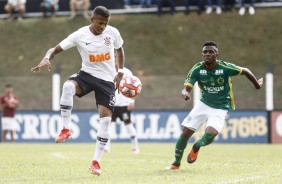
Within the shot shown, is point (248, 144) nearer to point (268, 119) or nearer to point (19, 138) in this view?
point (268, 119)

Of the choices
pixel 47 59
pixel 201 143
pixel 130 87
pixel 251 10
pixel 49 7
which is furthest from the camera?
pixel 49 7

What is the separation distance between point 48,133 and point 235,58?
39.3 ft

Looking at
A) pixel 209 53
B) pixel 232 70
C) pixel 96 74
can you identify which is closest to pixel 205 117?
pixel 232 70

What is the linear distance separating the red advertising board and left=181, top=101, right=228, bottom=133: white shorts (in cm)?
1390

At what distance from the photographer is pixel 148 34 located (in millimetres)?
39906

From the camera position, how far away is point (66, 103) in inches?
501

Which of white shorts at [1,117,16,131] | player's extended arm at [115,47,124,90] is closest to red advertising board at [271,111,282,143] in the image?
white shorts at [1,117,16,131]

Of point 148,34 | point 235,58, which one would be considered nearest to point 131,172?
point 235,58

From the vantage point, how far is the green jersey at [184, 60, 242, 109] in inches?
533

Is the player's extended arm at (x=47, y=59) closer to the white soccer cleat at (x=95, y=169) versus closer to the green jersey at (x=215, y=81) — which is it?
A: the white soccer cleat at (x=95, y=169)

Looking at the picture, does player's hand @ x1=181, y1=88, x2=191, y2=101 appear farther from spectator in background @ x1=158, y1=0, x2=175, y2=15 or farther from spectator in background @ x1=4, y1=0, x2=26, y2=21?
spectator in background @ x1=4, y1=0, x2=26, y2=21

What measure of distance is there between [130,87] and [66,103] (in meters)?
2.20

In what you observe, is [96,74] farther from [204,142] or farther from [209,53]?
[204,142]

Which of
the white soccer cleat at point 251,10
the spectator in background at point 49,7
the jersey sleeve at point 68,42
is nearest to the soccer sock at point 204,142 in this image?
the jersey sleeve at point 68,42
